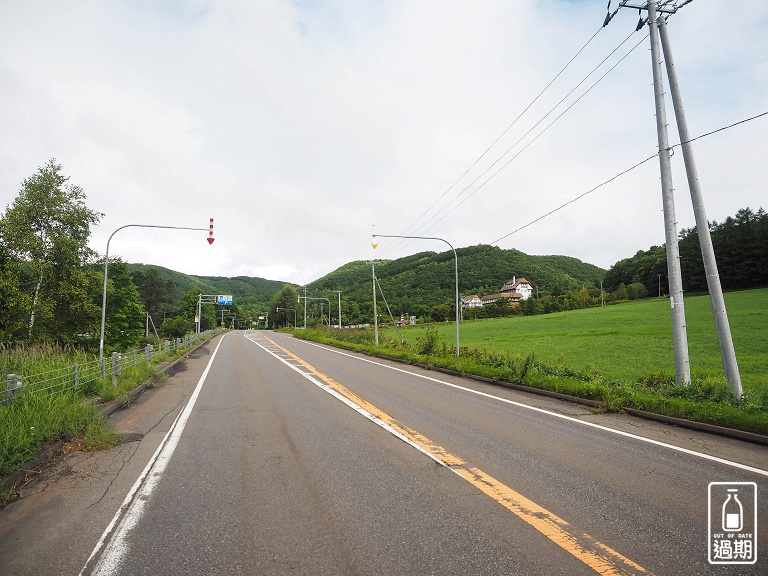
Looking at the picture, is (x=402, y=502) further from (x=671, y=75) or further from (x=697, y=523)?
(x=671, y=75)

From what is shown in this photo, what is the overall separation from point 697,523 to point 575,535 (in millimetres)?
1248

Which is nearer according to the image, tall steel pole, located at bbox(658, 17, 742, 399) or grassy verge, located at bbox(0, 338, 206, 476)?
grassy verge, located at bbox(0, 338, 206, 476)

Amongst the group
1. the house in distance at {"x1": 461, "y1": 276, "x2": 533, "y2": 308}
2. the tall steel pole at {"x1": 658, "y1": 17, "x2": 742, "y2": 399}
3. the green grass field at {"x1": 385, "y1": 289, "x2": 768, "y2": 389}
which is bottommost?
the green grass field at {"x1": 385, "y1": 289, "x2": 768, "y2": 389}

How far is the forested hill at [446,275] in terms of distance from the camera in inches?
3339

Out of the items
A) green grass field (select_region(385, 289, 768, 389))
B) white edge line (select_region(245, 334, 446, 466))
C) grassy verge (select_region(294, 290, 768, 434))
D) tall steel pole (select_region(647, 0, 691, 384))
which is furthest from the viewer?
green grass field (select_region(385, 289, 768, 389))

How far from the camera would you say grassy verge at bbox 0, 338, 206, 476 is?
5598 mm

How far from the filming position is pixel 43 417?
6.78 m

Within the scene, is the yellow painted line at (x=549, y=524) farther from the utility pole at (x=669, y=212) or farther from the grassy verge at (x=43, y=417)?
the utility pole at (x=669, y=212)

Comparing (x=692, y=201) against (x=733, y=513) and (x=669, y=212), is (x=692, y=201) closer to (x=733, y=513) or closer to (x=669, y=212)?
(x=669, y=212)

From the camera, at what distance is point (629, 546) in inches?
134

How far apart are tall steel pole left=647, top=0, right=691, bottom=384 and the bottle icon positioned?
18.9 feet

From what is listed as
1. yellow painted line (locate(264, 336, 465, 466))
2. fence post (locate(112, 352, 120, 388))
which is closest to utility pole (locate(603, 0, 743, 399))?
yellow painted line (locate(264, 336, 465, 466))

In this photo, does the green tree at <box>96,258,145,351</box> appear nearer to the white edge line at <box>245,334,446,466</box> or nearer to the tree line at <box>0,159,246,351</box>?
the tree line at <box>0,159,246,351</box>

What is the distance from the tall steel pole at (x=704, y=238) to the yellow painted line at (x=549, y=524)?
631 cm
